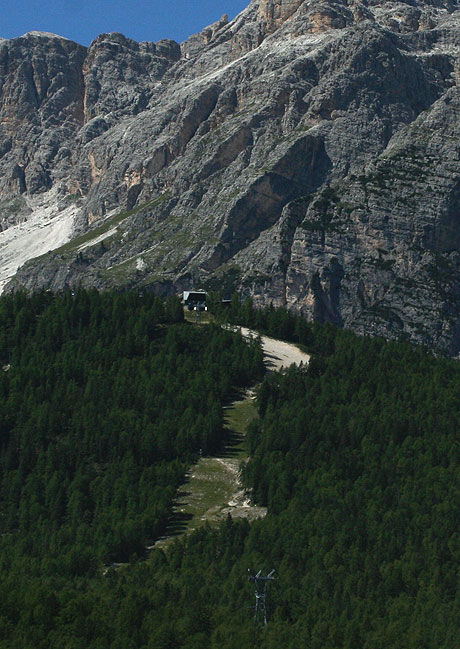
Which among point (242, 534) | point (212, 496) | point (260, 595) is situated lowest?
point (260, 595)

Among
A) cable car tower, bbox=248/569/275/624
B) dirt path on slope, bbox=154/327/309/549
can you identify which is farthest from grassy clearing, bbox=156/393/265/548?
cable car tower, bbox=248/569/275/624

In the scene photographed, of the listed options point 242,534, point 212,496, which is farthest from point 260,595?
point 212,496

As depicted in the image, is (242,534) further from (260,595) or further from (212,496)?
(260,595)

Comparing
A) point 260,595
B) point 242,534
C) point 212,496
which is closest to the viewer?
point 260,595

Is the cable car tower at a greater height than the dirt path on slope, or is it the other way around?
the dirt path on slope

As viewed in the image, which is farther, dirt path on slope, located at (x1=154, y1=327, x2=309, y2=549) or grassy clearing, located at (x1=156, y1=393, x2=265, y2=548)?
grassy clearing, located at (x1=156, y1=393, x2=265, y2=548)

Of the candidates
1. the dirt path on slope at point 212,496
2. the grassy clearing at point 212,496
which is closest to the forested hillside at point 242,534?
the dirt path on slope at point 212,496

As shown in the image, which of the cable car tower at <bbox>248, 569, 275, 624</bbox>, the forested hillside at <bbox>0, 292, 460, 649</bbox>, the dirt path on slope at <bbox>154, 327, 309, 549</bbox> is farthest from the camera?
the dirt path on slope at <bbox>154, 327, 309, 549</bbox>

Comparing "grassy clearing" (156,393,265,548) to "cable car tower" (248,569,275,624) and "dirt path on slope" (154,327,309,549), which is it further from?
"cable car tower" (248,569,275,624)

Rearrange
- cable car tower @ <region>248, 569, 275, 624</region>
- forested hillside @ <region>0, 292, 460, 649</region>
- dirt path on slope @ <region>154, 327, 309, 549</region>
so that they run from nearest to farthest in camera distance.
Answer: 1. forested hillside @ <region>0, 292, 460, 649</region>
2. cable car tower @ <region>248, 569, 275, 624</region>
3. dirt path on slope @ <region>154, 327, 309, 549</region>
